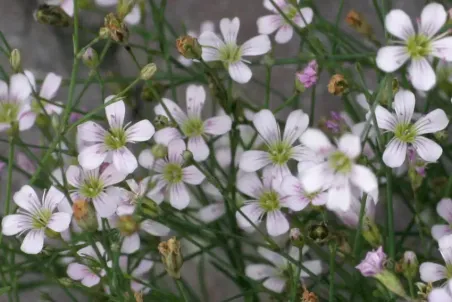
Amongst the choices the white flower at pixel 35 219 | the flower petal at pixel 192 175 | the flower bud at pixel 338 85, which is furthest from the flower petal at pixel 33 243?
the flower bud at pixel 338 85

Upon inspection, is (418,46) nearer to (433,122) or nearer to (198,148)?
(433,122)

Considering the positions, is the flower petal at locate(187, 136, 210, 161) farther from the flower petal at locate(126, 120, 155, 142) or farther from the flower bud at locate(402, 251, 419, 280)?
the flower bud at locate(402, 251, 419, 280)

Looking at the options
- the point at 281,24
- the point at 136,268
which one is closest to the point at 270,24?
the point at 281,24

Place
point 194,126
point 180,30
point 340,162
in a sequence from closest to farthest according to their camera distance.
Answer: point 340,162
point 194,126
point 180,30

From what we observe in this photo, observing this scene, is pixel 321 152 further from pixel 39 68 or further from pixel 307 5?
Result: pixel 39 68

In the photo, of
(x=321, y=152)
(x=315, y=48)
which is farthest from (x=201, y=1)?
(x=321, y=152)
